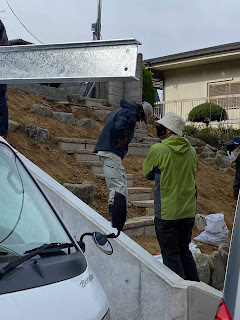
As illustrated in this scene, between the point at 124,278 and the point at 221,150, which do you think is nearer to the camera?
the point at 124,278

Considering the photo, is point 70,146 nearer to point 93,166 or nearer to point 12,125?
point 93,166

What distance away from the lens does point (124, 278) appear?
4824 mm

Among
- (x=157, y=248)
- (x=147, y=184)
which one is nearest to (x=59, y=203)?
(x=157, y=248)

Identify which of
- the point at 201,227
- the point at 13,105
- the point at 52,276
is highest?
the point at 13,105

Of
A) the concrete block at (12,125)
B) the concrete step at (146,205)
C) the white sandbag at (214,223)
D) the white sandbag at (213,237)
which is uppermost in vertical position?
the concrete block at (12,125)

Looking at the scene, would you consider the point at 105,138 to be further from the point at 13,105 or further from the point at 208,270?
the point at 13,105

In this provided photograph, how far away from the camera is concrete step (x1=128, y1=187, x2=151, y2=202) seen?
8.31m

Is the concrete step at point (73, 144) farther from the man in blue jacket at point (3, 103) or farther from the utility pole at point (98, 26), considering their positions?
the utility pole at point (98, 26)

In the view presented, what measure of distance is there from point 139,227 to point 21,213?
4278 mm

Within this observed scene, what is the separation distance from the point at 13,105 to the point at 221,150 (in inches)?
315

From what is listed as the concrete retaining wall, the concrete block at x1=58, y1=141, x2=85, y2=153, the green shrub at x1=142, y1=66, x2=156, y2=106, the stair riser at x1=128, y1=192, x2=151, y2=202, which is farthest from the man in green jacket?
the green shrub at x1=142, y1=66, x2=156, y2=106

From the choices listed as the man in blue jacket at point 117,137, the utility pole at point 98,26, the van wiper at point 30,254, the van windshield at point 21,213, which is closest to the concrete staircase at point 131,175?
the man in blue jacket at point 117,137

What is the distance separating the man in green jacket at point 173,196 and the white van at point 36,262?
83.5 inches

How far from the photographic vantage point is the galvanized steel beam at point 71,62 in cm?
246
